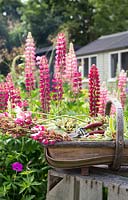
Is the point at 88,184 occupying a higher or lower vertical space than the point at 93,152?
lower

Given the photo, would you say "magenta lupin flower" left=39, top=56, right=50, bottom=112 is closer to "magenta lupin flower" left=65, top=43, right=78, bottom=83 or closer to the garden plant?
the garden plant

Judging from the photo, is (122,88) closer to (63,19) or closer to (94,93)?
(94,93)

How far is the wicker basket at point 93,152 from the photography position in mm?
1742

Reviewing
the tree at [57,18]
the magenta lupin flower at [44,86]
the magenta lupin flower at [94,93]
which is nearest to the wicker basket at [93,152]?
the magenta lupin flower at [94,93]

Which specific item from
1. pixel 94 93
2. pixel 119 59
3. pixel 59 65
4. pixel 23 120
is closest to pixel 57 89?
pixel 59 65

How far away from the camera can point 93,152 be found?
177cm

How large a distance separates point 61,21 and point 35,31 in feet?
6.79

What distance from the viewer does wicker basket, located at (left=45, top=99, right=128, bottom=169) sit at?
1.74 meters

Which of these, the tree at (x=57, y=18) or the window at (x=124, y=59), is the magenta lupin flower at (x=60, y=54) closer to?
the window at (x=124, y=59)

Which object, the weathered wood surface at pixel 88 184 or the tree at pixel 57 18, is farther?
the tree at pixel 57 18

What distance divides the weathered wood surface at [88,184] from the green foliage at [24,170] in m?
0.29

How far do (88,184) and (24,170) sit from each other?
65 centimetres

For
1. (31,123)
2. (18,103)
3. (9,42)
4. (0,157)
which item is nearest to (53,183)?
(31,123)

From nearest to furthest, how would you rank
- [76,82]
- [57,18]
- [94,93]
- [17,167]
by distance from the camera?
[17,167] → [94,93] → [76,82] → [57,18]
